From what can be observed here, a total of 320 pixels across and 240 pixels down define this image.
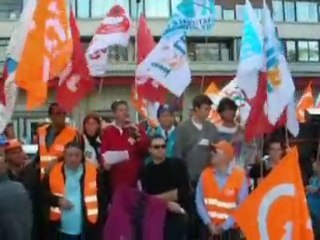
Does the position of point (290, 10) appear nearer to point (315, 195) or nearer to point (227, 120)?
point (227, 120)

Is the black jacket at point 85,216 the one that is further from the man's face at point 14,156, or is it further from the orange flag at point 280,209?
the orange flag at point 280,209

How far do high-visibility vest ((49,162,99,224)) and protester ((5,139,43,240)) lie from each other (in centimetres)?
22

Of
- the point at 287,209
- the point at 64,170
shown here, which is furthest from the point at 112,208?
the point at 287,209

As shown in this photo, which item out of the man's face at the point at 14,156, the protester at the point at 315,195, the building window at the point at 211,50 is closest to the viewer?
the protester at the point at 315,195

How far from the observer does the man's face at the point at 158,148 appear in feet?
32.3

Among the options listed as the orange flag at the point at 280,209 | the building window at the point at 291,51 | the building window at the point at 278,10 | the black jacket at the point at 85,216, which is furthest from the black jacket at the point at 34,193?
the building window at the point at 278,10

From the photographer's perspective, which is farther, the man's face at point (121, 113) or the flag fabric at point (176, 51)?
the flag fabric at point (176, 51)

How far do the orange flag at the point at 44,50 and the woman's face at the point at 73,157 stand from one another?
1.59 meters

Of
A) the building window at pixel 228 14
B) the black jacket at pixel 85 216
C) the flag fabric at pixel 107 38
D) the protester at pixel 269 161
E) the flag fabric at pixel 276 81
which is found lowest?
the black jacket at pixel 85 216

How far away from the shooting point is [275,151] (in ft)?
34.5

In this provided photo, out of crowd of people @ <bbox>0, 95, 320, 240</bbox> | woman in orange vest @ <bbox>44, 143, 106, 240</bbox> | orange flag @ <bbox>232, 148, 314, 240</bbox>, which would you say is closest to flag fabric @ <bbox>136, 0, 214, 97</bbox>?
crowd of people @ <bbox>0, 95, 320, 240</bbox>

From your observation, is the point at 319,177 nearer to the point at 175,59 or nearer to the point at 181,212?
the point at 181,212

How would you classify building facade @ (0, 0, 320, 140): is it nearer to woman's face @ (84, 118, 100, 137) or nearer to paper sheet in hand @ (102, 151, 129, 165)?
woman's face @ (84, 118, 100, 137)

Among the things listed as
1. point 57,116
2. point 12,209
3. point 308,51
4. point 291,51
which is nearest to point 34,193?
point 57,116
